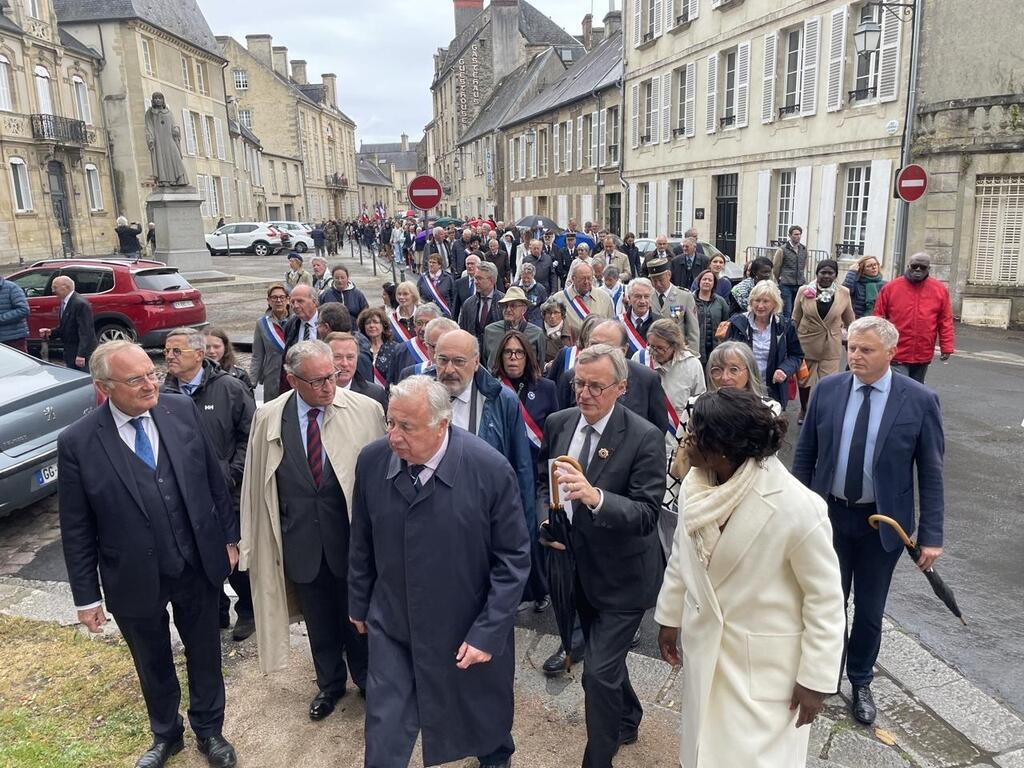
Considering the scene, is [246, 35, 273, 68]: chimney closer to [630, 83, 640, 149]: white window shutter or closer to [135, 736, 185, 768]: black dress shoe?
[630, 83, 640, 149]: white window shutter

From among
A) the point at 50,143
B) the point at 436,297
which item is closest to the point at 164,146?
the point at 436,297

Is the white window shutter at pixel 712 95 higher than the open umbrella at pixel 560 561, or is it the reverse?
the white window shutter at pixel 712 95

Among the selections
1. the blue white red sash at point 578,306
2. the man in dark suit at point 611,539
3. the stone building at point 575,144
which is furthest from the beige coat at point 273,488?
the stone building at point 575,144

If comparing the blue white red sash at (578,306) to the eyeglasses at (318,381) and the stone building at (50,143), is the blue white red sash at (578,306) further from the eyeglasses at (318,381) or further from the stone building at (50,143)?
the stone building at (50,143)

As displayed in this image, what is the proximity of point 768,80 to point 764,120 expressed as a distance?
1.00m

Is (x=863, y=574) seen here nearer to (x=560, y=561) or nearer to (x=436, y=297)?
(x=560, y=561)

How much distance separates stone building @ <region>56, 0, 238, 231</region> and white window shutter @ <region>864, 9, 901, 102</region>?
32.4 metres

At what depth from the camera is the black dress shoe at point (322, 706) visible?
3.91 metres

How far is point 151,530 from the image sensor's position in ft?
11.0

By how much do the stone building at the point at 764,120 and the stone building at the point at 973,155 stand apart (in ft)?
2.19

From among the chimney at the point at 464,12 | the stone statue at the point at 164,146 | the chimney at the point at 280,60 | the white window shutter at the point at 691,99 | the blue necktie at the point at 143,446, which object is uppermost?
the chimney at the point at 464,12

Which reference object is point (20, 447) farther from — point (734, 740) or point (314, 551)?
point (734, 740)

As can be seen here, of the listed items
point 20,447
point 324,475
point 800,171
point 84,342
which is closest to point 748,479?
point 324,475

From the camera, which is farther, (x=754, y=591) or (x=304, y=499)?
(x=304, y=499)
